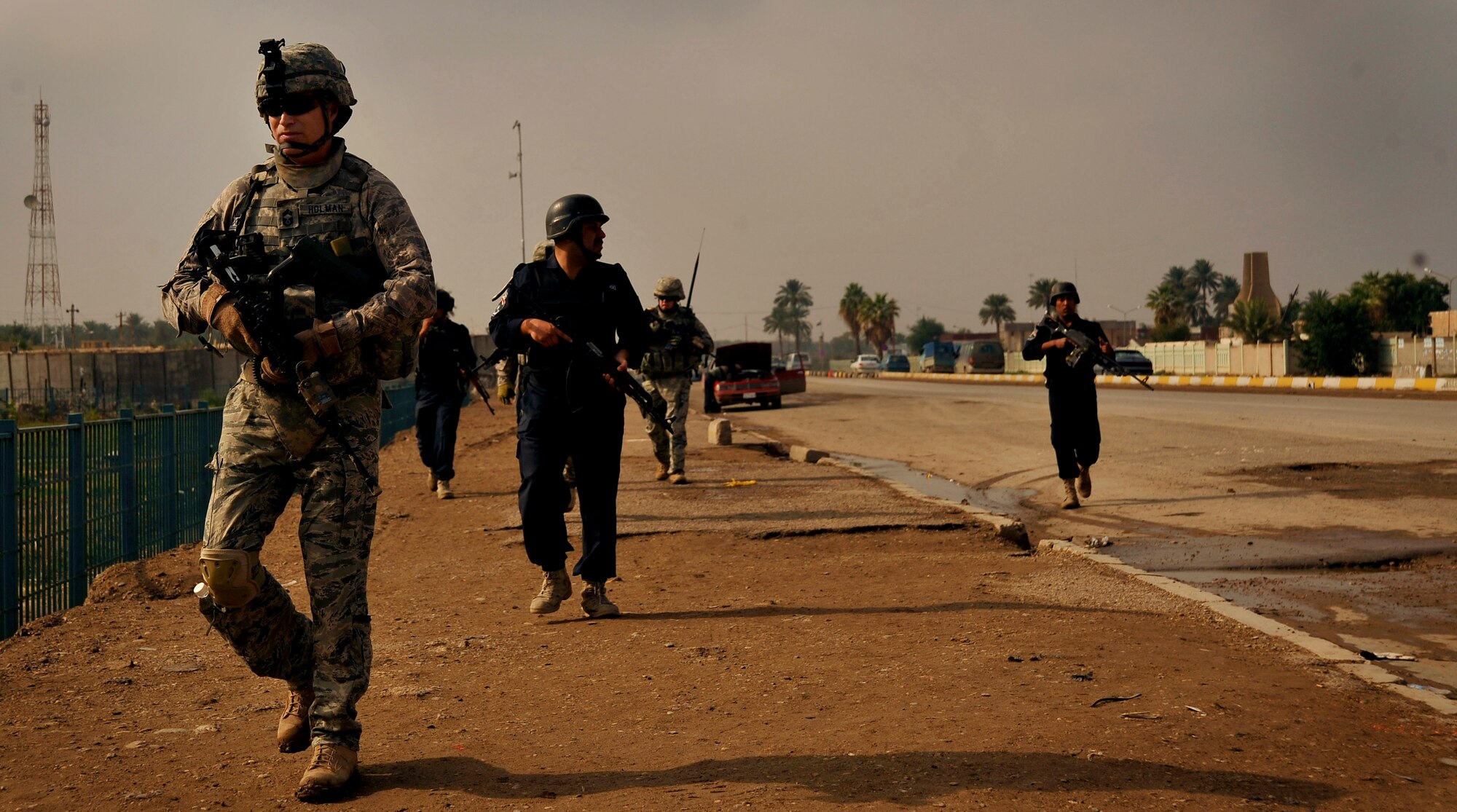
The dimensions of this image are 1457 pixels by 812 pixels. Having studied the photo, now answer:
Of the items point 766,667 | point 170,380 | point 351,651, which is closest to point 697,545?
point 766,667

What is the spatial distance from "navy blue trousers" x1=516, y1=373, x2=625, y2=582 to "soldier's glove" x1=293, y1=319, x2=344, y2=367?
2561mm

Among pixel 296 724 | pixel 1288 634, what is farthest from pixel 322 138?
pixel 1288 634

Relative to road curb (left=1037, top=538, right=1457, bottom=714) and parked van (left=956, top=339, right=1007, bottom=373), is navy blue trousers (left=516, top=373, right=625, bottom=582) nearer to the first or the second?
road curb (left=1037, top=538, right=1457, bottom=714)

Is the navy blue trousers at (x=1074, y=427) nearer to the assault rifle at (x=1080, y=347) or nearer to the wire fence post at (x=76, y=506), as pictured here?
the assault rifle at (x=1080, y=347)

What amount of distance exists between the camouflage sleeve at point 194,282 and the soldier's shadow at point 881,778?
144 cm

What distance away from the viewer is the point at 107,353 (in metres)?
37.7

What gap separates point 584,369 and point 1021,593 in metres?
2.53

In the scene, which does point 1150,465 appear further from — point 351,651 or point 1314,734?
point 351,651

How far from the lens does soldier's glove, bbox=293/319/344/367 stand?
3.71 m

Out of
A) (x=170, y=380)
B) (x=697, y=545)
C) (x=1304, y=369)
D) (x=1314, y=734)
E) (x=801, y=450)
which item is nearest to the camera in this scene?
(x=1314, y=734)

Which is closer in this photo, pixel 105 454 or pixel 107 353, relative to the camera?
pixel 105 454

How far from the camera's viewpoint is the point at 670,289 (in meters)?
11.9

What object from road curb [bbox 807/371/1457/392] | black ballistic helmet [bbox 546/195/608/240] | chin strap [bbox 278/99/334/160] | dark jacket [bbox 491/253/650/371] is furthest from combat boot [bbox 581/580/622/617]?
road curb [bbox 807/371/1457/392]

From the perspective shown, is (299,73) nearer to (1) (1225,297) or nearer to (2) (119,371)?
(2) (119,371)
